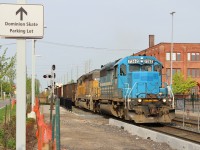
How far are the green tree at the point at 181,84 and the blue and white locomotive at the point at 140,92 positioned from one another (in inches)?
2098

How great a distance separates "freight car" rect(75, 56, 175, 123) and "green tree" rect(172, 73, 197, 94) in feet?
171

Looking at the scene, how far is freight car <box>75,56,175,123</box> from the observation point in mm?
18641

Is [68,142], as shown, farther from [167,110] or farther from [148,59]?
[148,59]

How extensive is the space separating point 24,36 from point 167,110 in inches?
543

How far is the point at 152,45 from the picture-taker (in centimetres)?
8962

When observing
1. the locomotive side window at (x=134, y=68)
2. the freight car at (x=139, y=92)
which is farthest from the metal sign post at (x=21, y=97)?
the locomotive side window at (x=134, y=68)

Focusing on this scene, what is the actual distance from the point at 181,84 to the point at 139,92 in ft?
183

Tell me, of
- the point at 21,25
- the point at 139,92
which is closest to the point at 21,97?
the point at 21,25

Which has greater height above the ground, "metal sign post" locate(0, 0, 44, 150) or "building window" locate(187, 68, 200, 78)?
"building window" locate(187, 68, 200, 78)

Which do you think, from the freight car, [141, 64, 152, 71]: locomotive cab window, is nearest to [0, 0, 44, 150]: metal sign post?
the freight car

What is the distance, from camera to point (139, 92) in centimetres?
1983

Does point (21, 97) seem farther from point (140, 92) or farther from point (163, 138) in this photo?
point (140, 92)

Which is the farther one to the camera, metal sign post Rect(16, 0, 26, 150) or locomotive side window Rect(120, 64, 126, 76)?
locomotive side window Rect(120, 64, 126, 76)

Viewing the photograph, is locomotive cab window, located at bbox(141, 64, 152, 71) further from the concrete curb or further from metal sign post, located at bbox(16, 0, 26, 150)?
metal sign post, located at bbox(16, 0, 26, 150)
